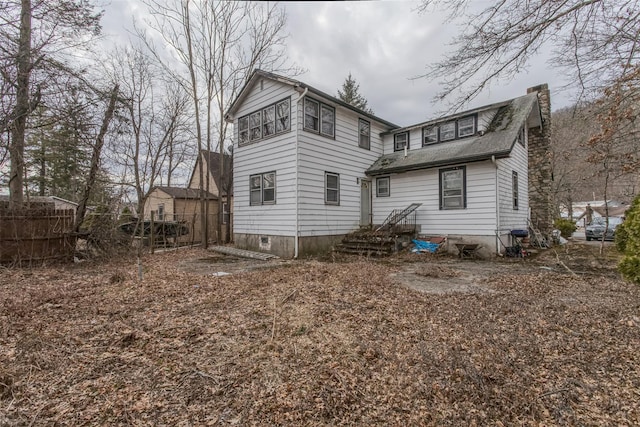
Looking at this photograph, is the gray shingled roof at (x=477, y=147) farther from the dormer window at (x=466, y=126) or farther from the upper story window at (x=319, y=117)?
the upper story window at (x=319, y=117)

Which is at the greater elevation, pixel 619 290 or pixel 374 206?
pixel 374 206

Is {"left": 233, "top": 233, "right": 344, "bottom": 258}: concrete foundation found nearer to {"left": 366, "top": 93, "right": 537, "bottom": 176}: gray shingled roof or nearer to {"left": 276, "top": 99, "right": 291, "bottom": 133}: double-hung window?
{"left": 366, "top": 93, "right": 537, "bottom": 176}: gray shingled roof

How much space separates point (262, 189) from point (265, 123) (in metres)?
2.69

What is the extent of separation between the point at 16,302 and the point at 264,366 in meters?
4.58

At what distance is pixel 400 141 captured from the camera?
44.7 ft

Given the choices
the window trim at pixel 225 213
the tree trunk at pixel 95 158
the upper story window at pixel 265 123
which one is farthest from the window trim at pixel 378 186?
the tree trunk at pixel 95 158

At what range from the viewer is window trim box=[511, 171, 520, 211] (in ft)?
37.4

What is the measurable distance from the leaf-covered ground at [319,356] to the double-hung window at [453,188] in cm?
541

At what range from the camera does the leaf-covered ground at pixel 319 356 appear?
93.0 inches

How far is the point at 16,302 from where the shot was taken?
4.66 meters

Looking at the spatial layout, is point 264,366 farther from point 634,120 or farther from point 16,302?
point 634,120

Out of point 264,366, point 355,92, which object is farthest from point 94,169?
point 355,92

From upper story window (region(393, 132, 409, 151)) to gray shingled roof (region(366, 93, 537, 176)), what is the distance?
543 millimetres

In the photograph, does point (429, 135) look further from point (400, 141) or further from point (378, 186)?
point (378, 186)
